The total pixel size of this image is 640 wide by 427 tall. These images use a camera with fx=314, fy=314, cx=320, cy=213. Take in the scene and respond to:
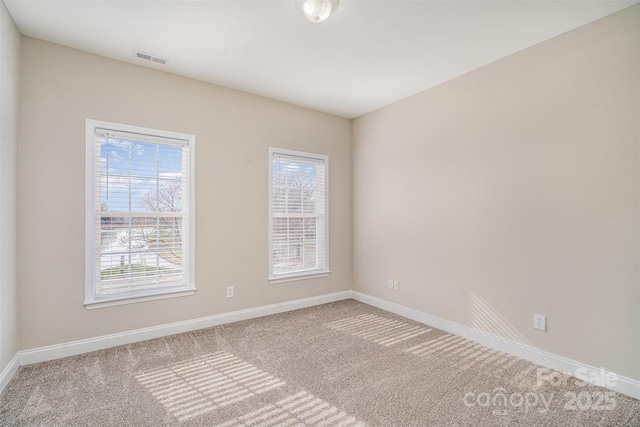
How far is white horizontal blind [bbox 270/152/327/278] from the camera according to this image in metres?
4.00

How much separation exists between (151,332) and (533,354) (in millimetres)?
3488

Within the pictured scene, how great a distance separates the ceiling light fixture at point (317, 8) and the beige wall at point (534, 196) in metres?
1.74

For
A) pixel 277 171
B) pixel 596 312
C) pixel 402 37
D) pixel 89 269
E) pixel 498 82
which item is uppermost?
pixel 402 37

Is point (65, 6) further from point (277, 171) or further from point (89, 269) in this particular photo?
point (277, 171)

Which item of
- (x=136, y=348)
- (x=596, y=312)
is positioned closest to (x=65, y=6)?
(x=136, y=348)

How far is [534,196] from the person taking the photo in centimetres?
266

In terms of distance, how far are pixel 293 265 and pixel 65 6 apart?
10.6ft

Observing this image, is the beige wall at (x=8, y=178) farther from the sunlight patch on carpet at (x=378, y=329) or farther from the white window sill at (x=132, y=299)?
the sunlight patch on carpet at (x=378, y=329)

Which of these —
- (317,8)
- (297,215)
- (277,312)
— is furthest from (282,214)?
(317,8)

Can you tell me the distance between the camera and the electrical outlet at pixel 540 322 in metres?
2.59

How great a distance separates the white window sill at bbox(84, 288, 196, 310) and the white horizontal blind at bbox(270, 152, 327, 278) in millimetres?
1052

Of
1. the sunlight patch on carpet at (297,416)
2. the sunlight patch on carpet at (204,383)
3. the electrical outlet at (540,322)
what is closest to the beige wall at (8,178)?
the sunlight patch on carpet at (204,383)

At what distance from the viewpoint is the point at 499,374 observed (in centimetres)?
245

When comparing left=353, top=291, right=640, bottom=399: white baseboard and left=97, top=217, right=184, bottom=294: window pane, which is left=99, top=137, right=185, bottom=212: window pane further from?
left=353, top=291, right=640, bottom=399: white baseboard
